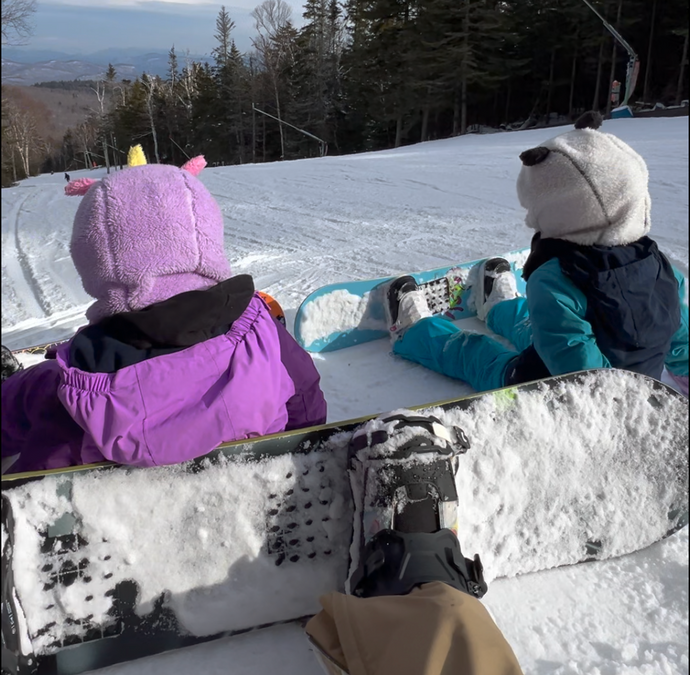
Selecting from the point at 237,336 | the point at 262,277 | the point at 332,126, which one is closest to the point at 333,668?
the point at 237,336

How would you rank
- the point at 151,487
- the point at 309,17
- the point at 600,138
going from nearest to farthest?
the point at 151,487
the point at 600,138
the point at 309,17

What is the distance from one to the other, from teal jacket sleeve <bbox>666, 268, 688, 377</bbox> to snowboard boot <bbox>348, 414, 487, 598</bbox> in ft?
3.11

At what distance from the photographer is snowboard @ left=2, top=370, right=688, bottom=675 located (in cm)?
106

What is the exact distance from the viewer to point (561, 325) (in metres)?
1.53

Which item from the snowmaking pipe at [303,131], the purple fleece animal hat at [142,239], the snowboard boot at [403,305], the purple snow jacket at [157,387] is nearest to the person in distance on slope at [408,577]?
the purple snow jacket at [157,387]

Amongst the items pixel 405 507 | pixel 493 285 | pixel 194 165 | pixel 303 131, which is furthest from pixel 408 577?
pixel 303 131

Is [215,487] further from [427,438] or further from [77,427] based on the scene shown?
[427,438]

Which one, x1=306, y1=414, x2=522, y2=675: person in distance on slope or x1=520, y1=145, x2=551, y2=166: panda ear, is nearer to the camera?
x1=306, y1=414, x2=522, y2=675: person in distance on slope

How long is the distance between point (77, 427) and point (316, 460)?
1.59ft

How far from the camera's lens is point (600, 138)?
5.09 ft

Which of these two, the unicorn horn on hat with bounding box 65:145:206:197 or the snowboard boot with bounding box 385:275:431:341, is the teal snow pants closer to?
the snowboard boot with bounding box 385:275:431:341

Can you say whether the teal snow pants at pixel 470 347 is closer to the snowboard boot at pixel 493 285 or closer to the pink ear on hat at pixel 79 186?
the snowboard boot at pixel 493 285

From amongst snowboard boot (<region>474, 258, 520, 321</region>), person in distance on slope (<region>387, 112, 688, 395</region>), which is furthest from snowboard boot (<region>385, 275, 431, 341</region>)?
person in distance on slope (<region>387, 112, 688, 395</region>)

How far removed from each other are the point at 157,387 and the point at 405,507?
0.51 meters
